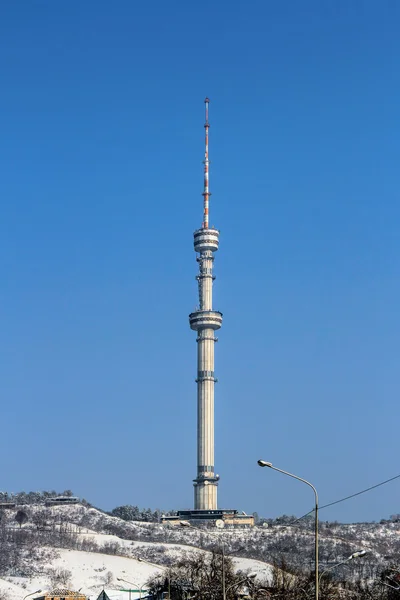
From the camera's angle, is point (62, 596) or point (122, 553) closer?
point (62, 596)

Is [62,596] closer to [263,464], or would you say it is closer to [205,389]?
[263,464]

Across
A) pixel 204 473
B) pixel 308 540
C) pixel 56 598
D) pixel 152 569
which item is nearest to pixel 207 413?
pixel 204 473

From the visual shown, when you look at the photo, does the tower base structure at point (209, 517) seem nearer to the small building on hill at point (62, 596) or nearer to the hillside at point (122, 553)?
the hillside at point (122, 553)

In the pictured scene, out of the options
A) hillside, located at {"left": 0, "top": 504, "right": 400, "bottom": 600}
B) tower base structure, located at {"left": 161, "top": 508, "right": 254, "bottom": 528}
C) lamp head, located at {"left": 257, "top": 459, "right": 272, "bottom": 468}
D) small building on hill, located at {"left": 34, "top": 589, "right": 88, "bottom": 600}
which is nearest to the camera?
lamp head, located at {"left": 257, "top": 459, "right": 272, "bottom": 468}

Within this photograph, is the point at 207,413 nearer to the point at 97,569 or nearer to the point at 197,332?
the point at 197,332

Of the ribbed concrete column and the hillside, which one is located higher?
the ribbed concrete column

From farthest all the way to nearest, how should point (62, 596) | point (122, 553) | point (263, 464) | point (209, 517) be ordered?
1. point (209, 517)
2. point (122, 553)
3. point (62, 596)
4. point (263, 464)

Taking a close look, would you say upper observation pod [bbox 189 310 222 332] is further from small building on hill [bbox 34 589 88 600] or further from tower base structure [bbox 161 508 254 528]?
small building on hill [bbox 34 589 88 600]

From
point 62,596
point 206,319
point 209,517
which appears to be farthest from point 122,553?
point 62,596

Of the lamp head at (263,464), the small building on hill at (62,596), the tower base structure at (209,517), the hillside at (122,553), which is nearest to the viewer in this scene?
the lamp head at (263,464)

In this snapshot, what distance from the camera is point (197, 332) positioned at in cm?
19925

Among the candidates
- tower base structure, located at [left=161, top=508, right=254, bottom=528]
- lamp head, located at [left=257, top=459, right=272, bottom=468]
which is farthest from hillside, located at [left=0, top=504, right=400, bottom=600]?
lamp head, located at [left=257, top=459, right=272, bottom=468]

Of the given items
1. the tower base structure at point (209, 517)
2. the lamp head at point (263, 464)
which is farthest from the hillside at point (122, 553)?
the lamp head at point (263, 464)

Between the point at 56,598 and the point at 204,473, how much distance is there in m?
87.5
